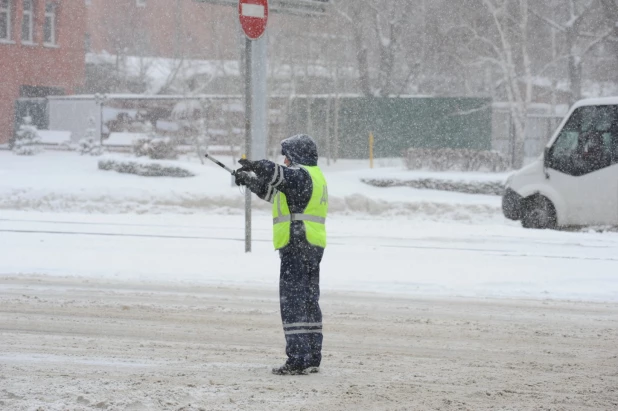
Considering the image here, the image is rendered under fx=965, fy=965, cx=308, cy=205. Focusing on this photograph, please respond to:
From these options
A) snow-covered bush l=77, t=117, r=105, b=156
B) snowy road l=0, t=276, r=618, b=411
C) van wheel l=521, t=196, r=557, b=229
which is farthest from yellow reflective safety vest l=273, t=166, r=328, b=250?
snow-covered bush l=77, t=117, r=105, b=156

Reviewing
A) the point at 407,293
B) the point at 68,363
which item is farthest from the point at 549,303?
the point at 68,363

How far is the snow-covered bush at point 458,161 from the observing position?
2691cm

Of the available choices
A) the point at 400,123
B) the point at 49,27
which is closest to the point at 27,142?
the point at 49,27

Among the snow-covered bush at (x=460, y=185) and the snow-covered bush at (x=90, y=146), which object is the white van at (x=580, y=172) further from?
the snow-covered bush at (x=90, y=146)

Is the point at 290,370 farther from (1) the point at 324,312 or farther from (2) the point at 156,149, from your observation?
(2) the point at 156,149

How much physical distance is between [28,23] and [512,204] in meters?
30.4

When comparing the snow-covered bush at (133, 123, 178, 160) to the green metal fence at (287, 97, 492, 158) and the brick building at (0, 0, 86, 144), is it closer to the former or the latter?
the green metal fence at (287, 97, 492, 158)

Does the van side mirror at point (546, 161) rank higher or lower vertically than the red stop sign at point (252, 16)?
lower

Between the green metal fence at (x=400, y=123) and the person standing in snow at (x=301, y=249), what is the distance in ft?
92.2

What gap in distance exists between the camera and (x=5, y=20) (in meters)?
40.6

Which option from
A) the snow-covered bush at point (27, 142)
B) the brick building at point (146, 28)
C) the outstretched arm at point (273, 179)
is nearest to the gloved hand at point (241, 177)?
the outstretched arm at point (273, 179)

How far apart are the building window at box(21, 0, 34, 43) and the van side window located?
30.8 m

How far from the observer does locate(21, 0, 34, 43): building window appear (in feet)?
137

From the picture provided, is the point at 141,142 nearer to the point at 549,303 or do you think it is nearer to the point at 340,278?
the point at 340,278
